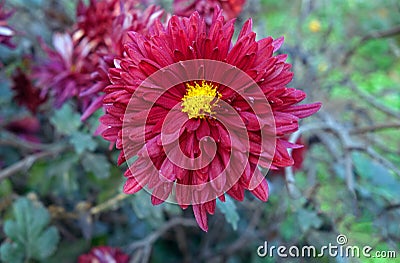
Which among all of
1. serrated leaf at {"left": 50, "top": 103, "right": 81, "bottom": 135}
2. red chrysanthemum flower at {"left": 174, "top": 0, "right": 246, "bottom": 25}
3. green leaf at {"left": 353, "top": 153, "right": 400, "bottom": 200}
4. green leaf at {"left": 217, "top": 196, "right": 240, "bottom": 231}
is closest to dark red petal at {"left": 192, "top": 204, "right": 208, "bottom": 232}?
green leaf at {"left": 217, "top": 196, "right": 240, "bottom": 231}

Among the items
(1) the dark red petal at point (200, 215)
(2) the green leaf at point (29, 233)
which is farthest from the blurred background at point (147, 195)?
(1) the dark red petal at point (200, 215)

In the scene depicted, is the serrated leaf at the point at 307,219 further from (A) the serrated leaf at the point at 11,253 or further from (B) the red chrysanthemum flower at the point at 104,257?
(A) the serrated leaf at the point at 11,253

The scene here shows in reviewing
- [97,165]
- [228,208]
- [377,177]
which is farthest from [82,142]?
[377,177]

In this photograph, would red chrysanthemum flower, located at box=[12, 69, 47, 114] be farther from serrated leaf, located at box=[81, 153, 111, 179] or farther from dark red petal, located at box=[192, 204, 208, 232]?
dark red petal, located at box=[192, 204, 208, 232]

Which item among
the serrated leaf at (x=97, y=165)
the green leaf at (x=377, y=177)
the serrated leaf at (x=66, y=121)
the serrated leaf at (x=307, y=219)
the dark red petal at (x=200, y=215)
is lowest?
the dark red petal at (x=200, y=215)

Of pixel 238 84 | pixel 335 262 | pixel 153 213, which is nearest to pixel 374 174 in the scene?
pixel 335 262

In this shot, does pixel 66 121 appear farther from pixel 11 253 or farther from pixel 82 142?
pixel 11 253
